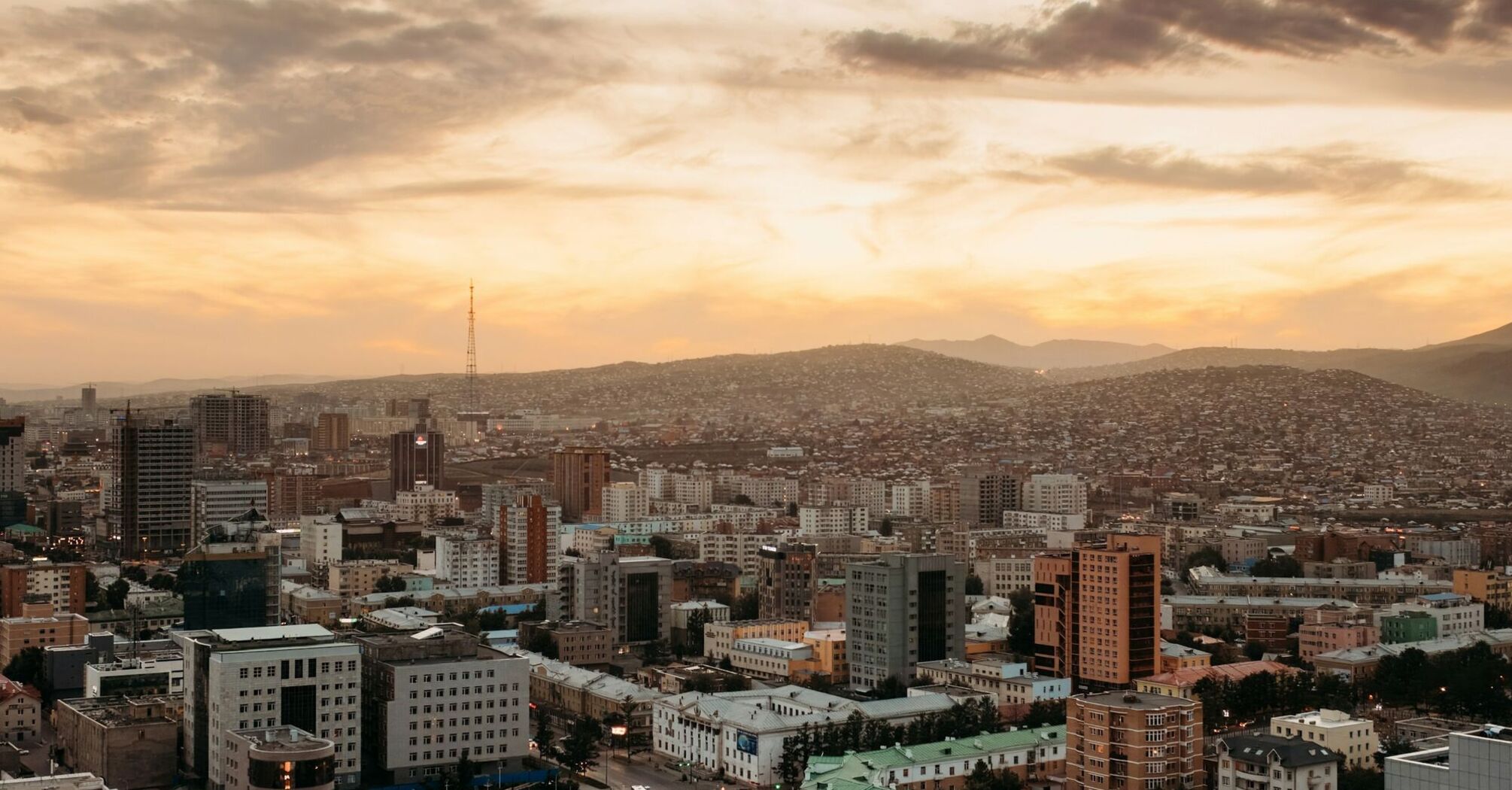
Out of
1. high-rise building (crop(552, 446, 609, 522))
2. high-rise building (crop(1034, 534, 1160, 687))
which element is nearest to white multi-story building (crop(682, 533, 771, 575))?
high-rise building (crop(552, 446, 609, 522))

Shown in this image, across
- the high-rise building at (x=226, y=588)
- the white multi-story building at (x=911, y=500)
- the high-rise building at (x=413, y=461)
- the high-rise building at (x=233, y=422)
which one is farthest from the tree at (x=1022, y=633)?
the high-rise building at (x=233, y=422)

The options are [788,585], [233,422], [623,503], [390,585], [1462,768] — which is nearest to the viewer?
[1462,768]

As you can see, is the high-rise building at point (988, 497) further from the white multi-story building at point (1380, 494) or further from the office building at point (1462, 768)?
the office building at point (1462, 768)

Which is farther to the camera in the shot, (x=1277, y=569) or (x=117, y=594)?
(x=1277, y=569)

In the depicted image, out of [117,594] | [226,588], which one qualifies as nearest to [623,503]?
[117,594]

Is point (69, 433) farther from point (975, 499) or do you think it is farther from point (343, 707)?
point (343, 707)

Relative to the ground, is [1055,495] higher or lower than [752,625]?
higher

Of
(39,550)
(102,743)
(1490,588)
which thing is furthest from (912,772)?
(39,550)

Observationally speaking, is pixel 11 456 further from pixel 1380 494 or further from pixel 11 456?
pixel 1380 494
